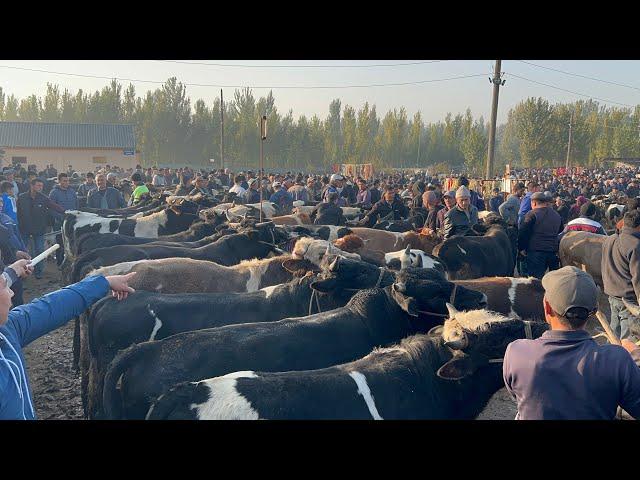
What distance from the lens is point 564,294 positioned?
2.46 m

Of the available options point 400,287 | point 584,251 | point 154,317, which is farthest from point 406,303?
point 584,251

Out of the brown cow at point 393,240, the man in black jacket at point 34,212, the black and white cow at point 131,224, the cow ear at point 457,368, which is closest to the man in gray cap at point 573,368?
the cow ear at point 457,368

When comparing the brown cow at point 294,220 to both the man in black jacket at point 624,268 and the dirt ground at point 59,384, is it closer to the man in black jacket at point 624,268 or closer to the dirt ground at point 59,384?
the dirt ground at point 59,384

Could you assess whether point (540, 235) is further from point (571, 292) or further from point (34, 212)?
point (34, 212)

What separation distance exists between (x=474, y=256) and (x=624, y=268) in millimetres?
3635

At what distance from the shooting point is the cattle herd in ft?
11.2

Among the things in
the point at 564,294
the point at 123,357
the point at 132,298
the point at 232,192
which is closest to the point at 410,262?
the point at 132,298

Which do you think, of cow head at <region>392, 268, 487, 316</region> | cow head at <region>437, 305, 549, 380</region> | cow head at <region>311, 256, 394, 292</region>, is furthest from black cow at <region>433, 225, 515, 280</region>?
cow head at <region>437, 305, 549, 380</region>

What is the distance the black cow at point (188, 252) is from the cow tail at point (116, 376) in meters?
3.66

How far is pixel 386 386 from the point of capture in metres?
3.56

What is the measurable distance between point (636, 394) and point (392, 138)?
73.6m

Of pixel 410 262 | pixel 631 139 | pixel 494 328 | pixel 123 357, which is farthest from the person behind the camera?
pixel 631 139

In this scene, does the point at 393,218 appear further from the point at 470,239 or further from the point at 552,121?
the point at 552,121

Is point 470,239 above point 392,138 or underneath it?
underneath
